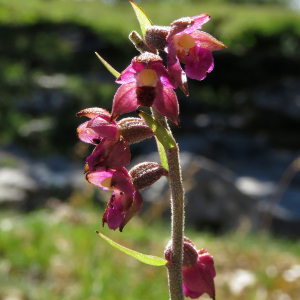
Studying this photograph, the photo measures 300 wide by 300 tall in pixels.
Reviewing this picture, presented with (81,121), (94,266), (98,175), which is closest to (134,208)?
(98,175)

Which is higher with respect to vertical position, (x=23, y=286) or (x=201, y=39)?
(x=201, y=39)

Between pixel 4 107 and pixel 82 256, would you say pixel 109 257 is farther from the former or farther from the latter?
pixel 4 107

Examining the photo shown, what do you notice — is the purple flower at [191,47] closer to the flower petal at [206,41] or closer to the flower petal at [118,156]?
the flower petal at [206,41]

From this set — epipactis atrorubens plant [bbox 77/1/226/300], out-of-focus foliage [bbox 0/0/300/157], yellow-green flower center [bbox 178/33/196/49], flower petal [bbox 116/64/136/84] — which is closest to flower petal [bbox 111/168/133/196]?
epipactis atrorubens plant [bbox 77/1/226/300]

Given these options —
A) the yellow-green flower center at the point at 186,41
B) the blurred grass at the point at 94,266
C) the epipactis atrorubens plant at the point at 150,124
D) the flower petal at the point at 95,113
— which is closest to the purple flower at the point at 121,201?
the epipactis atrorubens plant at the point at 150,124

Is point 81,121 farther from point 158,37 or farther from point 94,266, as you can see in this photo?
point 158,37

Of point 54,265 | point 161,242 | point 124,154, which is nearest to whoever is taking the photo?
point 124,154

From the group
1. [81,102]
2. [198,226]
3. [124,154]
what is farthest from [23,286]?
[81,102]
